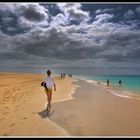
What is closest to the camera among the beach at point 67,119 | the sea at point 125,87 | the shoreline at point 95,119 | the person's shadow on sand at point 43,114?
the beach at point 67,119

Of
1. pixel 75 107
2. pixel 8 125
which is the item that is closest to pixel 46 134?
pixel 8 125

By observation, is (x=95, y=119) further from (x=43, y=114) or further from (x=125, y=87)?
(x=125, y=87)

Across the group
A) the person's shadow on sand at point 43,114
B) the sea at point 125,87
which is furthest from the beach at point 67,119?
the sea at point 125,87

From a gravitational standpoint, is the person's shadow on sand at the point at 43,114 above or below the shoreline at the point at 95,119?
above

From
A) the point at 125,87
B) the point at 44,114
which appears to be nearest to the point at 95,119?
the point at 44,114

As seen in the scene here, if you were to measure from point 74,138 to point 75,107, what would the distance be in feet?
11.3

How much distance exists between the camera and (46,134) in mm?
8820

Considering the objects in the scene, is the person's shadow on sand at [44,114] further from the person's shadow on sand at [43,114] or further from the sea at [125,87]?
the sea at [125,87]

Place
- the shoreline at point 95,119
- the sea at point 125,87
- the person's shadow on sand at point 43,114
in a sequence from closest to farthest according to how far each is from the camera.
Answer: the shoreline at point 95,119 < the person's shadow on sand at point 43,114 < the sea at point 125,87

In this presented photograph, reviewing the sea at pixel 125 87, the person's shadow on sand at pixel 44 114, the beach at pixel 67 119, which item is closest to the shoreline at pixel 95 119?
the beach at pixel 67 119

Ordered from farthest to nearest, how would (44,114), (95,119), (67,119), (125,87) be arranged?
(125,87) < (44,114) < (95,119) < (67,119)

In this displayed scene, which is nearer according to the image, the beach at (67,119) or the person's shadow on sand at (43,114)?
the beach at (67,119)

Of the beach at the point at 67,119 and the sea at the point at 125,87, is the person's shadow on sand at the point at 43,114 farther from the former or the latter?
the sea at the point at 125,87

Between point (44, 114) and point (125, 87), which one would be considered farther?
point (125, 87)
